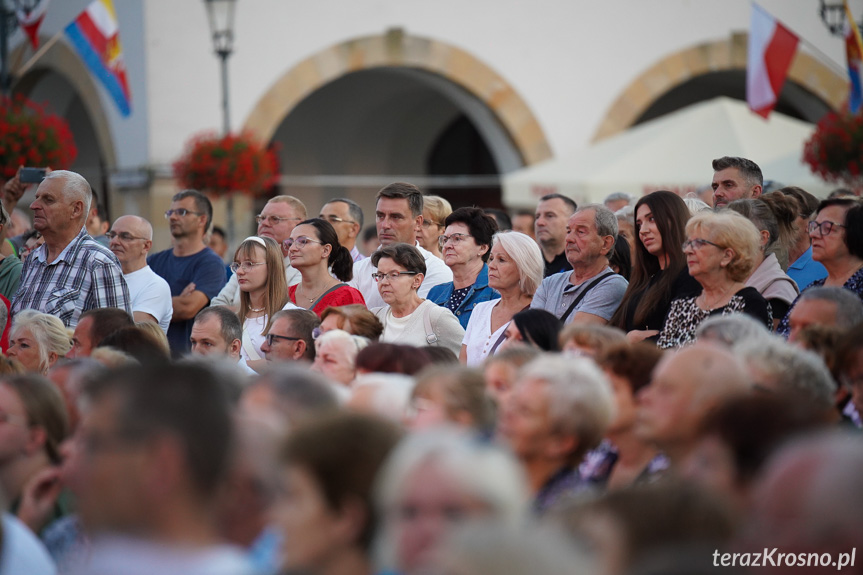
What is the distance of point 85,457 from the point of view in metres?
2.03

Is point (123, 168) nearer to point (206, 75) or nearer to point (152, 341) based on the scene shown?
point (206, 75)

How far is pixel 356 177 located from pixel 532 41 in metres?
3.85

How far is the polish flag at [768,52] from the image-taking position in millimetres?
10803

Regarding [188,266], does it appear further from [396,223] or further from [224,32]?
[224,32]

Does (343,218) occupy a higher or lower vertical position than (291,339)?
higher

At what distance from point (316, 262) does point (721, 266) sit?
2.34m

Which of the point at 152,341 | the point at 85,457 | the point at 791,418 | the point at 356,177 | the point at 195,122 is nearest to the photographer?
the point at 85,457

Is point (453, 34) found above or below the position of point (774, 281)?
above

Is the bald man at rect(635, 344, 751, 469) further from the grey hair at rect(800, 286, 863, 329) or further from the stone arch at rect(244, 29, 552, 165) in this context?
the stone arch at rect(244, 29, 552, 165)

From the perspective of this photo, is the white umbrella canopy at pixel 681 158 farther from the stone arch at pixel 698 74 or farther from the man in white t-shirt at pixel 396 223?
the man in white t-shirt at pixel 396 223

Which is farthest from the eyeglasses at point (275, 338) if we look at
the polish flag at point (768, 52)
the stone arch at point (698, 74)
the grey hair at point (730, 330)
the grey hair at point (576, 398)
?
the stone arch at point (698, 74)

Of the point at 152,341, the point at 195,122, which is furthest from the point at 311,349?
the point at 195,122

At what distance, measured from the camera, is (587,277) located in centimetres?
555

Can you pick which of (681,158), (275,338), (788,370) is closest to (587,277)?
(275,338)
